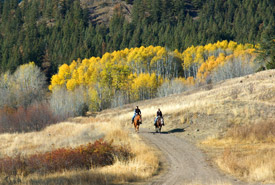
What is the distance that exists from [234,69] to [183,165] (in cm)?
7842

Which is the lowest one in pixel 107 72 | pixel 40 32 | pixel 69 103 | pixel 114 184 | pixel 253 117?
pixel 114 184

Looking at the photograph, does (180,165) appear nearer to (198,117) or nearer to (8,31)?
(198,117)

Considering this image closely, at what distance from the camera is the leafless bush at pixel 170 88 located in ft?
283

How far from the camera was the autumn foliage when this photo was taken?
15453 mm

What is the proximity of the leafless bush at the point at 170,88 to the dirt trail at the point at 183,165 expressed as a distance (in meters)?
63.8

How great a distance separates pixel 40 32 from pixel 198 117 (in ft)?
435

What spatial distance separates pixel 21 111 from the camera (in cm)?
5006

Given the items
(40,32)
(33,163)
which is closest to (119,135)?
(33,163)

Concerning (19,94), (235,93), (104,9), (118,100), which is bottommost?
(235,93)

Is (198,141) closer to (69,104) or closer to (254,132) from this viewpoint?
(254,132)

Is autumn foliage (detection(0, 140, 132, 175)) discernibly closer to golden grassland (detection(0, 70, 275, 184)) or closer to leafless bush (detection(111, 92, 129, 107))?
golden grassland (detection(0, 70, 275, 184))

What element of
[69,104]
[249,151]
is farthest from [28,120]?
[249,151]

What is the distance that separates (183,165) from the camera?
1548 cm

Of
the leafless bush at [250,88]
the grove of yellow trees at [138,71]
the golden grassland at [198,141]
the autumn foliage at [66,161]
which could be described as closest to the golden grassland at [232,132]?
the golden grassland at [198,141]
